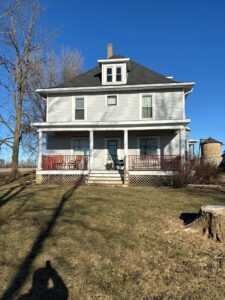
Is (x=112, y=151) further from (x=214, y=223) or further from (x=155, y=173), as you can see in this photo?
(x=214, y=223)

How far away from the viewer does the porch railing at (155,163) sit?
14.0m

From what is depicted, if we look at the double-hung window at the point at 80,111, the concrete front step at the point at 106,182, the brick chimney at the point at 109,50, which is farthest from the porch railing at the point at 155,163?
the brick chimney at the point at 109,50

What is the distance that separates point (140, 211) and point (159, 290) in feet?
12.8

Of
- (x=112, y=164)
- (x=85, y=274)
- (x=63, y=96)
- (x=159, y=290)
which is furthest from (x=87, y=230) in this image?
(x=63, y=96)

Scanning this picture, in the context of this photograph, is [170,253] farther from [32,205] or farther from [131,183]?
[131,183]

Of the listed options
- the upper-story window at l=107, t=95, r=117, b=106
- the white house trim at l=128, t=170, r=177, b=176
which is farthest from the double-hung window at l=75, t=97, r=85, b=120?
the white house trim at l=128, t=170, r=177, b=176

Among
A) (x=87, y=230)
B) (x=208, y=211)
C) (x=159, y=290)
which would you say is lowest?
(x=159, y=290)

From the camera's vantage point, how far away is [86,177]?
14750 millimetres

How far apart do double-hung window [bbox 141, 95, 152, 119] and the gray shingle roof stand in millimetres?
932

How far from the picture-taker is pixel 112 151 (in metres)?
17.3

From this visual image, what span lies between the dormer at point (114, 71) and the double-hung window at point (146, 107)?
166 cm

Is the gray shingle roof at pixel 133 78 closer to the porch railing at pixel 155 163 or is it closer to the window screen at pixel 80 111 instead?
the window screen at pixel 80 111

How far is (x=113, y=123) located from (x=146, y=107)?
2.59m

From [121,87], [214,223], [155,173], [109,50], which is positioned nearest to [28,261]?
[214,223]
